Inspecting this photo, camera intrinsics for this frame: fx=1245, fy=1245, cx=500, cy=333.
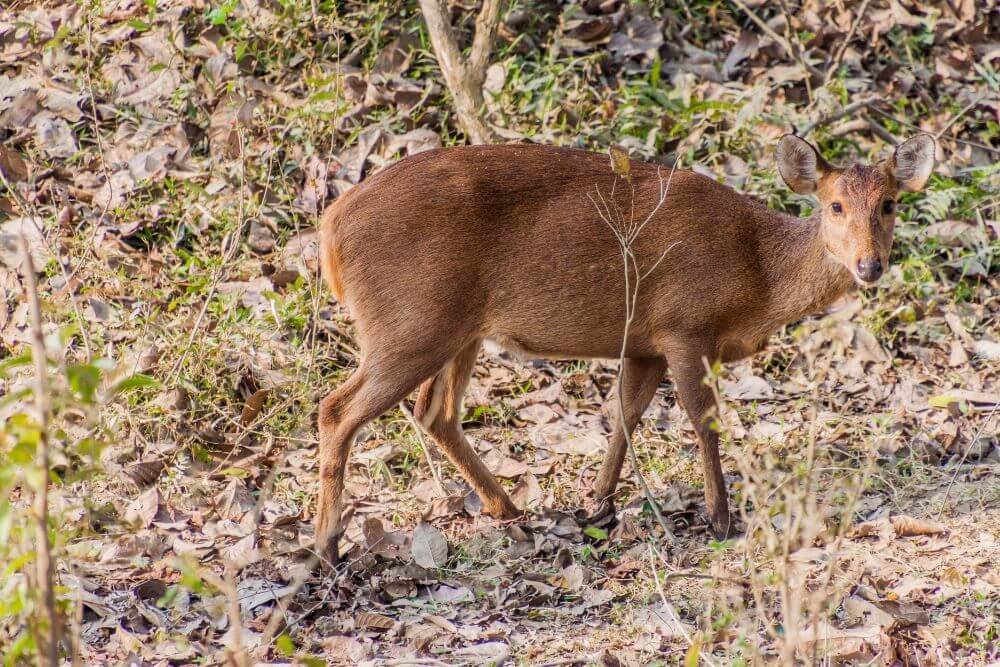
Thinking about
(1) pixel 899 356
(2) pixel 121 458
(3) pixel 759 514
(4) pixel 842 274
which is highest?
(3) pixel 759 514

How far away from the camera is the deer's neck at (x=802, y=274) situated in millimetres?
5699

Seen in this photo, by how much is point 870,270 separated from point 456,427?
2024 mm

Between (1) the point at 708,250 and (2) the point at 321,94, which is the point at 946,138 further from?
(2) the point at 321,94

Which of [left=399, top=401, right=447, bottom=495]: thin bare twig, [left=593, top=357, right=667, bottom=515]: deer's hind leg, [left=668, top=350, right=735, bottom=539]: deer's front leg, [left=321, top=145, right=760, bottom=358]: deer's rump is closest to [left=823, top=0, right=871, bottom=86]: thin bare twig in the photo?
[left=321, top=145, right=760, bottom=358]: deer's rump

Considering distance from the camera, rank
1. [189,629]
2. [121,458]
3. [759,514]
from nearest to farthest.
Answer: [759,514] → [189,629] → [121,458]

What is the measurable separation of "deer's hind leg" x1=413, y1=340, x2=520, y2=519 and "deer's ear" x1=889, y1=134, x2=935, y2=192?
2095 mm

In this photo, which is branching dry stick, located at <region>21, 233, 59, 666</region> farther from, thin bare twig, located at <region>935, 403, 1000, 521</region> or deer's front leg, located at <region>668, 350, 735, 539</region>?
thin bare twig, located at <region>935, 403, 1000, 521</region>

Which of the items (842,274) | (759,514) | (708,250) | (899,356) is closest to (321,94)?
(708,250)

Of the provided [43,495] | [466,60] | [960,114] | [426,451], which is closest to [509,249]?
[426,451]

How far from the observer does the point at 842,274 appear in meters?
5.69

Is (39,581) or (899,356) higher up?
(39,581)

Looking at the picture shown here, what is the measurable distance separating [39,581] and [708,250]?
3476 millimetres

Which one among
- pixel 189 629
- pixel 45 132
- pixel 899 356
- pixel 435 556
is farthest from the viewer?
pixel 45 132

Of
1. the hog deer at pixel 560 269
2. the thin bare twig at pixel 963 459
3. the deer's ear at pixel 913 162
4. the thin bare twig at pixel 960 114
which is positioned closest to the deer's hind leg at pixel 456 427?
the hog deer at pixel 560 269
